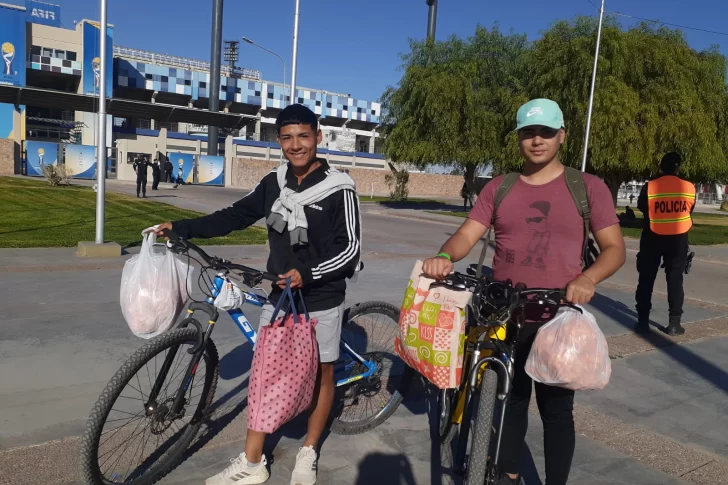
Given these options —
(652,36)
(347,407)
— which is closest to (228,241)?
(347,407)

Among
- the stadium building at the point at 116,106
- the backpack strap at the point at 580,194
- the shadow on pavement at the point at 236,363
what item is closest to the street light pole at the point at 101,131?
the shadow on pavement at the point at 236,363

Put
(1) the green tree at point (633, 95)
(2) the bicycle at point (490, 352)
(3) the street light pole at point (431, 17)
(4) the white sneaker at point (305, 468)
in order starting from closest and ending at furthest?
(2) the bicycle at point (490, 352) → (4) the white sneaker at point (305, 468) → (1) the green tree at point (633, 95) → (3) the street light pole at point (431, 17)

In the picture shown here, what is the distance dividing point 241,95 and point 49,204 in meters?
Answer: 55.3

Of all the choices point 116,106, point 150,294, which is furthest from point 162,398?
point 116,106

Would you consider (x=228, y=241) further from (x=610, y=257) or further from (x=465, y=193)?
(x=465, y=193)

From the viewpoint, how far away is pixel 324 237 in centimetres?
306

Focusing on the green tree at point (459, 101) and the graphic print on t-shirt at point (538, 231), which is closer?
the graphic print on t-shirt at point (538, 231)

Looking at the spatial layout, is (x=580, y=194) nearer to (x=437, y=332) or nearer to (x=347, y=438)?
(x=437, y=332)

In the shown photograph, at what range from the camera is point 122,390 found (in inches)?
108

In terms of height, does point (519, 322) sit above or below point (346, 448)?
above

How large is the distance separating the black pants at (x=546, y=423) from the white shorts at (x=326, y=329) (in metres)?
0.92

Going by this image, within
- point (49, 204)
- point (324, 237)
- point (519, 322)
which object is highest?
point (324, 237)

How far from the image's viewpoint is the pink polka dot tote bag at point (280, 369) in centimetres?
273

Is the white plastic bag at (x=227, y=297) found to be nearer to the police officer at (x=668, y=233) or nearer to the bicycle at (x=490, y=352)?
the bicycle at (x=490, y=352)
